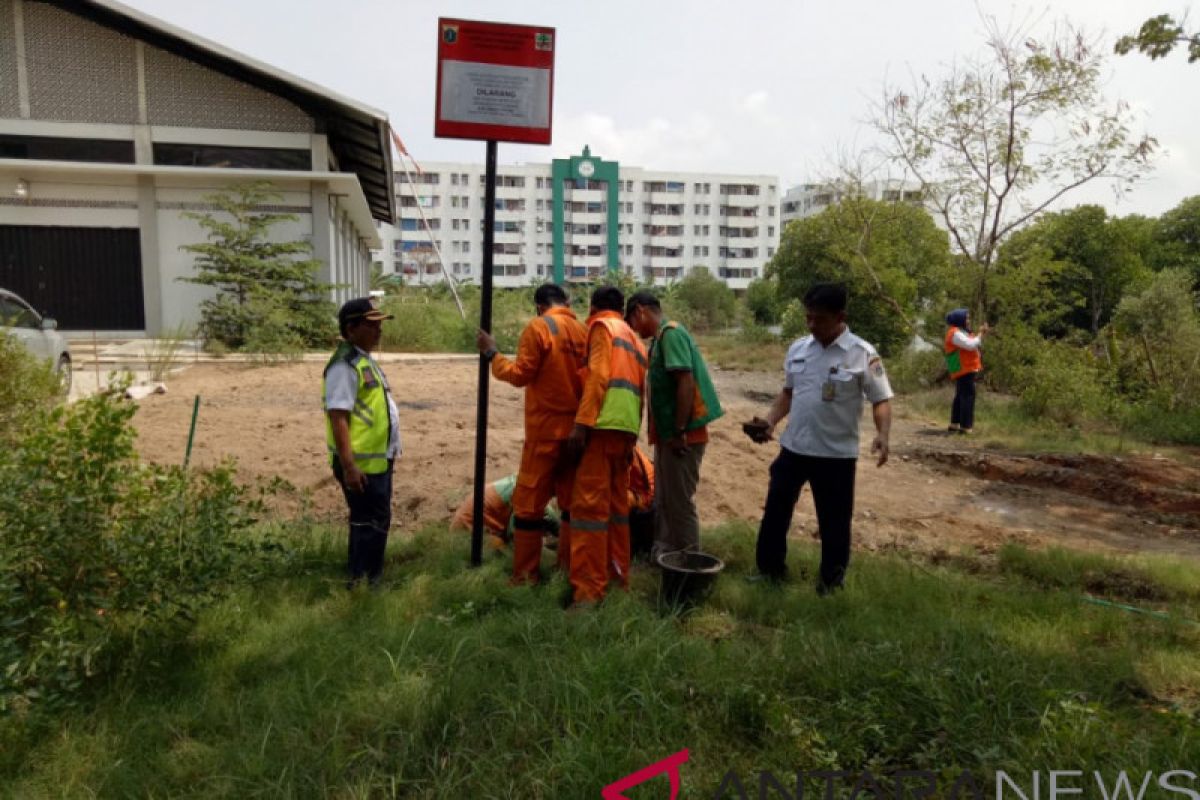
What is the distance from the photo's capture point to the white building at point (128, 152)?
55.6ft

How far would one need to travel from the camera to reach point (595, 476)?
13.2 ft

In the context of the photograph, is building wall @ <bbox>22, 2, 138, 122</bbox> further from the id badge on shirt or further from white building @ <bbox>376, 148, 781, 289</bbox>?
white building @ <bbox>376, 148, 781, 289</bbox>

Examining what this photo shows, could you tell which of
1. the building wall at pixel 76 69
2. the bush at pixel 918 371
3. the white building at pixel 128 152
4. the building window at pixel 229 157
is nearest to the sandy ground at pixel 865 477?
the bush at pixel 918 371

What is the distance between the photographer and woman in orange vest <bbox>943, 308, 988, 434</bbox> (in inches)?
384

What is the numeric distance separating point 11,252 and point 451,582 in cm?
1850

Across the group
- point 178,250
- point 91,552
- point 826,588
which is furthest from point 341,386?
point 178,250

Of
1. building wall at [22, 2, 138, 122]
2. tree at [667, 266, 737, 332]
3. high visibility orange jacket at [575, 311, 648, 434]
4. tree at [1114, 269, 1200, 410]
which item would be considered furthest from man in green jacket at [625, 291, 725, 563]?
tree at [667, 266, 737, 332]

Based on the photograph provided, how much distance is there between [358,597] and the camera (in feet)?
12.8

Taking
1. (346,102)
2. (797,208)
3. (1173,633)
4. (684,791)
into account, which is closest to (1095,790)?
(684,791)

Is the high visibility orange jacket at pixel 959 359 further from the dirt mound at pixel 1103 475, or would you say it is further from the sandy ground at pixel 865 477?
the dirt mound at pixel 1103 475

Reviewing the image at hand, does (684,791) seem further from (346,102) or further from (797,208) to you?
(797,208)

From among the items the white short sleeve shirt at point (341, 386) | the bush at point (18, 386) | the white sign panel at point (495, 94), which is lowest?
the bush at point (18, 386)

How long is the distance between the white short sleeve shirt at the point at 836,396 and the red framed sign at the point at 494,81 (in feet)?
6.12

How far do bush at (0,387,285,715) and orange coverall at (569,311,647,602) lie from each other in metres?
1.54
